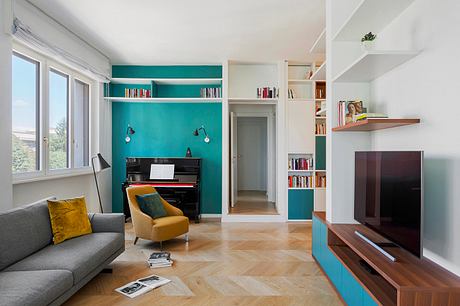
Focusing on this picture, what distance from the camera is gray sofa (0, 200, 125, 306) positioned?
6.07ft

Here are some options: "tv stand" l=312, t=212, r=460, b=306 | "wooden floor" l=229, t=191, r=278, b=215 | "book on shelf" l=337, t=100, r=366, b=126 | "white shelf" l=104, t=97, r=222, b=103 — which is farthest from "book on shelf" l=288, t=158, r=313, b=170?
"book on shelf" l=337, t=100, r=366, b=126

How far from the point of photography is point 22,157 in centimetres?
329

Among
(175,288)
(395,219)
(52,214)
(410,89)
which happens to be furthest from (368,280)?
(52,214)

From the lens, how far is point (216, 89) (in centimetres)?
527

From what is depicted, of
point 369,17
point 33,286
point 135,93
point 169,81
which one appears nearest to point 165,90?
point 169,81

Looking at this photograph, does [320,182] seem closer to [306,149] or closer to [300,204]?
[300,204]

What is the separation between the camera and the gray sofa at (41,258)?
1.85m

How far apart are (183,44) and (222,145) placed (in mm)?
1871

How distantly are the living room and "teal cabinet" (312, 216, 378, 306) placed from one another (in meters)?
0.02

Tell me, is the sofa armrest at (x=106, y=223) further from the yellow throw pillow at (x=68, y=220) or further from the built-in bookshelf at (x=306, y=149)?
the built-in bookshelf at (x=306, y=149)

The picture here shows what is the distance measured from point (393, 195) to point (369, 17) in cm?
144

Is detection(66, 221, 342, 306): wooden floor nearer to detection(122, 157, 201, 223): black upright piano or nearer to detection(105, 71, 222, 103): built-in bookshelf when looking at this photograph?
detection(122, 157, 201, 223): black upright piano

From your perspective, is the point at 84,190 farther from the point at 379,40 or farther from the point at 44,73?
the point at 379,40

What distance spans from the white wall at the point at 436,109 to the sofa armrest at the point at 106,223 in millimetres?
2842
